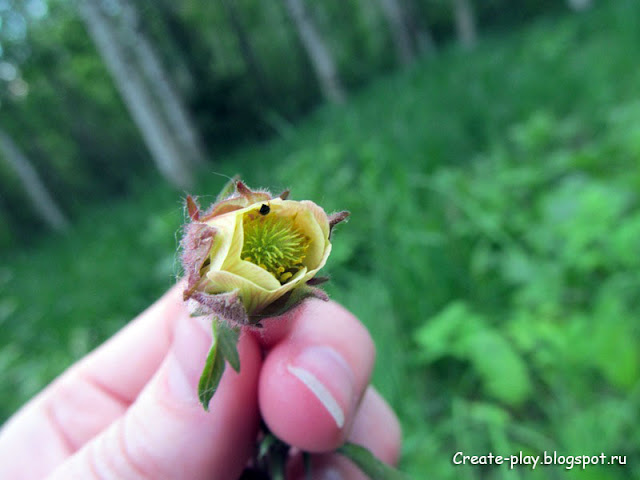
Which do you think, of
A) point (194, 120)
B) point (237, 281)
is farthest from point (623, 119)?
point (194, 120)

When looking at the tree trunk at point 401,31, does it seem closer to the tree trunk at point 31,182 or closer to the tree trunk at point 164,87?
the tree trunk at point 164,87

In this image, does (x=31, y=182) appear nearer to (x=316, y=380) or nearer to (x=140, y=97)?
(x=140, y=97)

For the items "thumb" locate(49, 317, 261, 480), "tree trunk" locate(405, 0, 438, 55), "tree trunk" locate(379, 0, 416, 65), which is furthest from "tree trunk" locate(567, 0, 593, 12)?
"thumb" locate(49, 317, 261, 480)

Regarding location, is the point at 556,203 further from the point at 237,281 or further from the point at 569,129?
the point at 237,281

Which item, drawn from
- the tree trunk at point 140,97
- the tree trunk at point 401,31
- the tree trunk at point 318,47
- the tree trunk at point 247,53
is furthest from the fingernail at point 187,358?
the tree trunk at point 401,31

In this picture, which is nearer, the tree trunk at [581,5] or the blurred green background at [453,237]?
the blurred green background at [453,237]

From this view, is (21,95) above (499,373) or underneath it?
above

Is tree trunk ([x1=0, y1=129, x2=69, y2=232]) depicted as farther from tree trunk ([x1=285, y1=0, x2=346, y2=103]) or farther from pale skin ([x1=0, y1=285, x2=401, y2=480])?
pale skin ([x1=0, y1=285, x2=401, y2=480])
